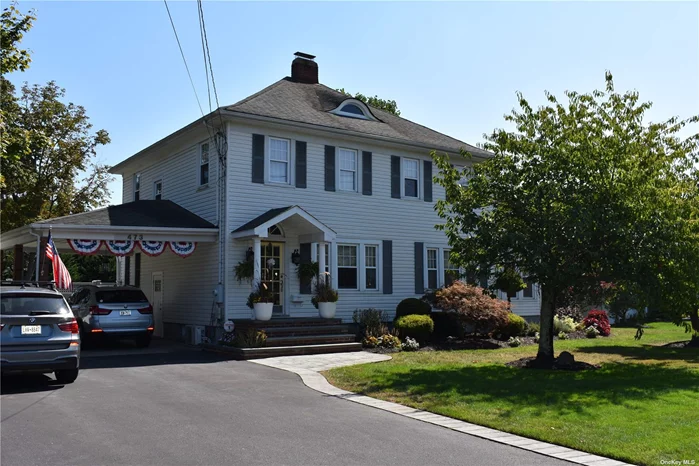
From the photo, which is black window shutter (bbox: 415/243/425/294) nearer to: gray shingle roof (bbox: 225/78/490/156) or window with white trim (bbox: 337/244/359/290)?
window with white trim (bbox: 337/244/359/290)

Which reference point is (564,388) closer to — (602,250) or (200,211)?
(602,250)

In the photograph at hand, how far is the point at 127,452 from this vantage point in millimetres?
6391

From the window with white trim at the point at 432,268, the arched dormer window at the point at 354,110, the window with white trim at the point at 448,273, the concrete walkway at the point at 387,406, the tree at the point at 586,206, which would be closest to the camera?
the concrete walkway at the point at 387,406

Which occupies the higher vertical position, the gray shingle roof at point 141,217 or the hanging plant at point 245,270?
the gray shingle roof at point 141,217

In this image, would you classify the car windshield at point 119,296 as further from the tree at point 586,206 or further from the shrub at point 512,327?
the shrub at point 512,327

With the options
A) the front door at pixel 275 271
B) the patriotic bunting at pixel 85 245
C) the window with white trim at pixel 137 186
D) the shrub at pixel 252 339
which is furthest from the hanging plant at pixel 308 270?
the window with white trim at pixel 137 186

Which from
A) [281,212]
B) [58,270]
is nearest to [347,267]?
[281,212]

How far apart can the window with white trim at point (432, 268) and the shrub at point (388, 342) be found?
4935 millimetres

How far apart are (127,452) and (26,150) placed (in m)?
8.95

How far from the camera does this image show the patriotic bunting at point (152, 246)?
16781mm

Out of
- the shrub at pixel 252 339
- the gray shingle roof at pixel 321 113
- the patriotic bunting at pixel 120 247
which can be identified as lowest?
the shrub at pixel 252 339

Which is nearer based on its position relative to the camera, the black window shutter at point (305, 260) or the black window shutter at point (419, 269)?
the black window shutter at point (305, 260)

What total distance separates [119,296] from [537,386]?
35.4 ft

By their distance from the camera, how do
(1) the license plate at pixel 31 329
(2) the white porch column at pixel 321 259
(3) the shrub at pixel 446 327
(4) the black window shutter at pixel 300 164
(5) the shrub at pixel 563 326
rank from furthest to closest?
(5) the shrub at pixel 563 326, (3) the shrub at pixel 446 327, (4) the black window shutter at pixel 300 164, (2) the white porch column at pixel 321 259, (1) the license plate at pixel 31 329
